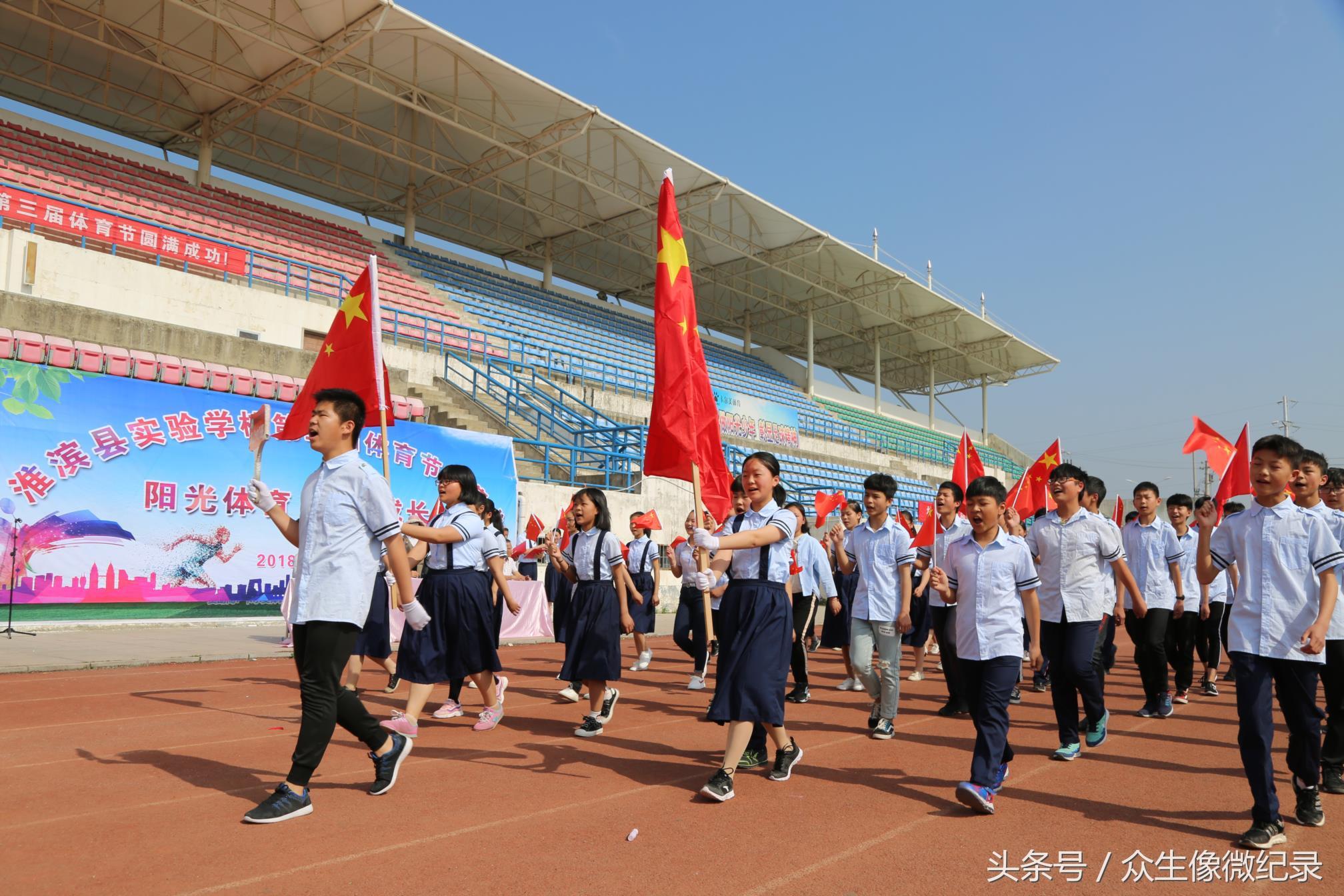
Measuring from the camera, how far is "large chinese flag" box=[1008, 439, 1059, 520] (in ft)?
39.4

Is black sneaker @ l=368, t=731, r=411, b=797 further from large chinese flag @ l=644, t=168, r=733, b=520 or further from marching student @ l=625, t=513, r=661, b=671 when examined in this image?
marching student @ l=625, t=513, r=661, b=671

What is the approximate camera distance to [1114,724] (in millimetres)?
7109

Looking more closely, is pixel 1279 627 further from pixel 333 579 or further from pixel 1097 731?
pixel 333 579

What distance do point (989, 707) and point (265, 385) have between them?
501 inches

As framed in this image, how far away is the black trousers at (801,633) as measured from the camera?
825 cm

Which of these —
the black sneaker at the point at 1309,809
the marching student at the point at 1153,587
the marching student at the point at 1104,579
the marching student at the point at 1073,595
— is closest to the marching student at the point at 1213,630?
the marching student at the point at 1153,587

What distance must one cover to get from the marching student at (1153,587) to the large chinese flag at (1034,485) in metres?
3.37

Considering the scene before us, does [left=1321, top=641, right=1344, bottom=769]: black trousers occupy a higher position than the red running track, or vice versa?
[left=1321, top=641, right=1344, bottom=769]: black trousers

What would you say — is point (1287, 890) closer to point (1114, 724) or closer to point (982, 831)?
point (982, 831)

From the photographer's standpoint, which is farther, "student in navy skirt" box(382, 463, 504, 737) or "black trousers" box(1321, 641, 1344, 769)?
"student in navy skirt" box(382, 463, 504, 737)

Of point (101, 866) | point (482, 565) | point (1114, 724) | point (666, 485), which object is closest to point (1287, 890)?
point (1114, 724)

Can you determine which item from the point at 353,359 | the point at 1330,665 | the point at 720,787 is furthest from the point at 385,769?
the point at 1330,665

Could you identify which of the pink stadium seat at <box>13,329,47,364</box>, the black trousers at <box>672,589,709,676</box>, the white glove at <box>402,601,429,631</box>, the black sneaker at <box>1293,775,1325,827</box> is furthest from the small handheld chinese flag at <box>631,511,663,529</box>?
the pink stadium seat at <box>13,329,47,364</box>

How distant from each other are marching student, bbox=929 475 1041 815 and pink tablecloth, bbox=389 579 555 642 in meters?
8.55
